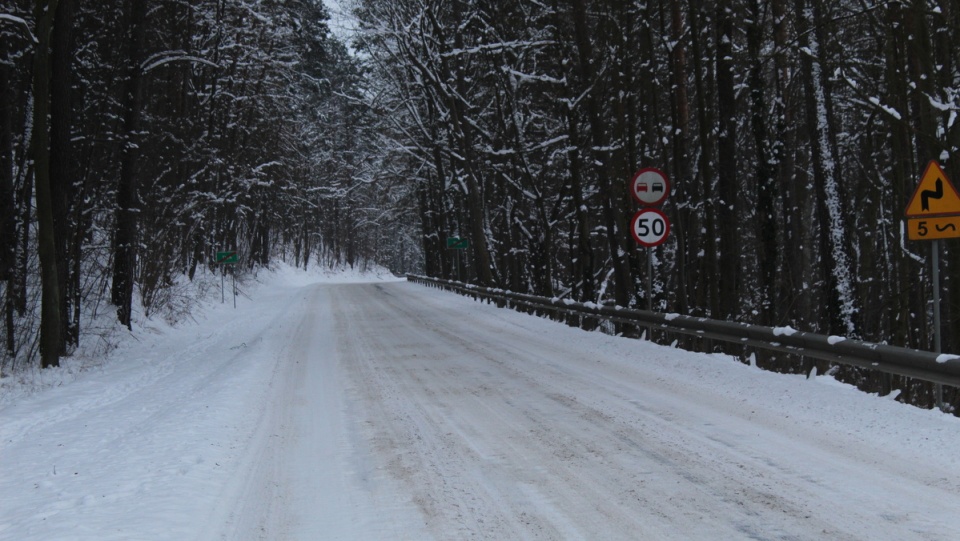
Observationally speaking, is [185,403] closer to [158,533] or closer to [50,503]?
[50,503]

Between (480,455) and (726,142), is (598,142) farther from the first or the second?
(480,455)

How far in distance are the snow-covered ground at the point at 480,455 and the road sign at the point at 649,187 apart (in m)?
2.86

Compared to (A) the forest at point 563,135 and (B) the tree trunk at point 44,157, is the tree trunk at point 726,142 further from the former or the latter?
(B) the tree trunk at point 44,157

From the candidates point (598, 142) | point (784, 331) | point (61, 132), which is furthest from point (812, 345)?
point (61, 132)

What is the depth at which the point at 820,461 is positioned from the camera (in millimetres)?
5844

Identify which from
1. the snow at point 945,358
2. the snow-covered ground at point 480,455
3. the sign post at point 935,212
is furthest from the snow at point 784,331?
the snow at point 945,358

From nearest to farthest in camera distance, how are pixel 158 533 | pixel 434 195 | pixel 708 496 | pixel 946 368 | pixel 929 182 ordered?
pixel 158 533
pixel 708 496
pixel 946 368
pixel 929 182
pixel 434 195

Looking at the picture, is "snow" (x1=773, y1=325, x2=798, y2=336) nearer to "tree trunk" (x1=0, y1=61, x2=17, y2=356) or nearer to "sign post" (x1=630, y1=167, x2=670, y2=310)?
"sign post" (x1=630, y1=167, x2=670, y2=310)

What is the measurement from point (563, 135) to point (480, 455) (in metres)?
16.6

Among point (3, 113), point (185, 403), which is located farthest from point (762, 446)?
point (3, 113)

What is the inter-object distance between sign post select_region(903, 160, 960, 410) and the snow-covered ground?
1.68 m

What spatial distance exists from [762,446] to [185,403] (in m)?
7.04

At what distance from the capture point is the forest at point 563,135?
12953mm

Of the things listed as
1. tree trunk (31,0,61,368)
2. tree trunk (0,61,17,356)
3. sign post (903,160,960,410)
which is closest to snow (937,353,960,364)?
sign post (903,160,960,410)
